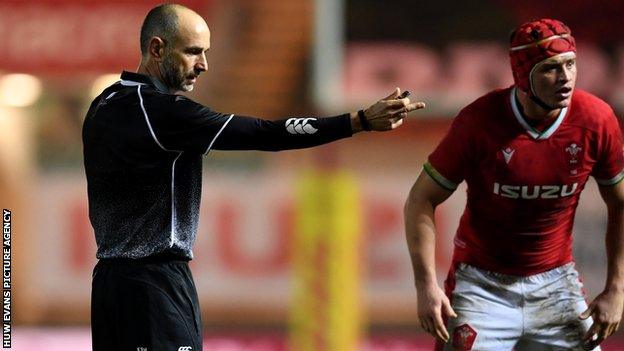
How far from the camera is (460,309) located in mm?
5957

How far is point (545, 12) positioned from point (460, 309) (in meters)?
6.35

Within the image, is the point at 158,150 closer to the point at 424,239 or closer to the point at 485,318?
the point at 424,239

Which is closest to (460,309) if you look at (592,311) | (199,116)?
(592,311)

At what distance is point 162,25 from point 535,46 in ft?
5.27

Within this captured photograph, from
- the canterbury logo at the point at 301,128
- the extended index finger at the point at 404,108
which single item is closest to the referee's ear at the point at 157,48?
the canterbury logo at the point at 301,128

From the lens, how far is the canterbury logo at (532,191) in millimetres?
5809

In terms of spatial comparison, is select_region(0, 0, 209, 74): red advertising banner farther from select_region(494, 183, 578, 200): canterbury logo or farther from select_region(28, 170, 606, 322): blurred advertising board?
select_region(494, 183, 578, 200): canterbury logo

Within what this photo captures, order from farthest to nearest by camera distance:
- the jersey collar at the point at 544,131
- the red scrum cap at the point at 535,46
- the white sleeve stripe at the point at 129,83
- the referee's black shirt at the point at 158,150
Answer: the jersey collar at the point at 544,131
the red scrum cap at the point at 535,46
the white sleeve stripe at the point at 129,83
the referee's black shirt at the point at 158,150

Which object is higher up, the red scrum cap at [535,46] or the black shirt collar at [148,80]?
the red scrum cap at [535,46]

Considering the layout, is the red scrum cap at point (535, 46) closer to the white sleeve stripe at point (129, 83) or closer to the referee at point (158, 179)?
the referee at point (158, 179)

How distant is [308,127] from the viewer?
17.1 ft

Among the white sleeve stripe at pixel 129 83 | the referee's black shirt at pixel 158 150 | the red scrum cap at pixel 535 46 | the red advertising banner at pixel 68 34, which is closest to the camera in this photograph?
the referee's black shirt at pixel 158 150

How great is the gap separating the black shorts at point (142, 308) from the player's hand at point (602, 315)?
1.78 m

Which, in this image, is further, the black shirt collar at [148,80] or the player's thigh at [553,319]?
the player's thigh at [553,319]
